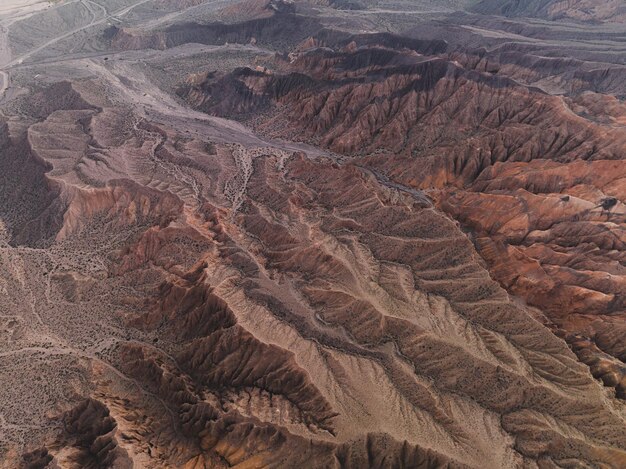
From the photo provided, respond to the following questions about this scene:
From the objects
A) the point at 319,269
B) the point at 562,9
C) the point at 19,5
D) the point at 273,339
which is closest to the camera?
the point at 273,339

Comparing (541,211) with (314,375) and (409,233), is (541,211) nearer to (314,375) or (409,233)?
(409,233)

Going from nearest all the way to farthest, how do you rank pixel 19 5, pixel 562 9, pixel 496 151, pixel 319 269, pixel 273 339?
pixel 273 339
pixel 319 269
pixel 496 151
pixel 562 9
pixel 19 5

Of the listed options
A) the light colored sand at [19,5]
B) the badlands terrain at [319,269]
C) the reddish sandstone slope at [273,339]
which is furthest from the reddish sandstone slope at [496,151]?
the light colored sand at [19,5]

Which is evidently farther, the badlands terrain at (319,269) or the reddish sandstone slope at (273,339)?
the badlands terrain at (319,269)

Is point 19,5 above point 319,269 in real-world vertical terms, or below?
above

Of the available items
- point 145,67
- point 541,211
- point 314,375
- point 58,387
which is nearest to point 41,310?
point 58,387

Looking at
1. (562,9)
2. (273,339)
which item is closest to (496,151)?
(273,339)

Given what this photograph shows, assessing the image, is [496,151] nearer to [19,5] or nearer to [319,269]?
[319,269]

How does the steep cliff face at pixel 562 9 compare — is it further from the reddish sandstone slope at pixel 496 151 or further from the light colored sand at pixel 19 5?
the light colored sand at pixel 19 5
